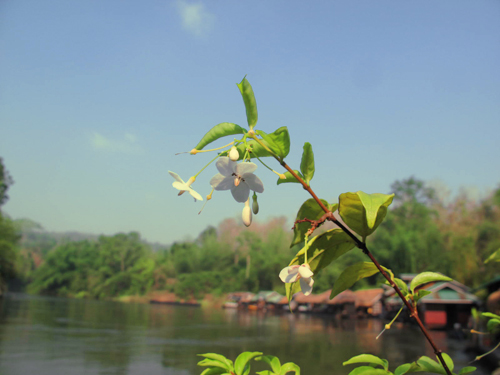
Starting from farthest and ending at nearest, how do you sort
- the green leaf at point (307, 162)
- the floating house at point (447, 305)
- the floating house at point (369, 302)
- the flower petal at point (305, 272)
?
the floating house at point (369, 302)
the floating house at point (447, 305)
the green leaf at point (307, 162)
the flower petal at point (305, 272)

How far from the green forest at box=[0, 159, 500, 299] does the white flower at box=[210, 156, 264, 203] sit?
57.6 ft

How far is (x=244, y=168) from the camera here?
508 millimetres

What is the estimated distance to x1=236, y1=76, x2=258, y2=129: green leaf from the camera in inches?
20.1

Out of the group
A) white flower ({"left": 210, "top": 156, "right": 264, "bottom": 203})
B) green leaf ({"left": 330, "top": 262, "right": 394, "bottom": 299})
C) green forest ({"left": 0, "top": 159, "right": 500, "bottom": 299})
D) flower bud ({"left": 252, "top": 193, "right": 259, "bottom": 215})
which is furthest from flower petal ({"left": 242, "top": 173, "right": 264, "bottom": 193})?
green forest ({"left": 0, "top": 159, "right": 500, "bottom": 299})

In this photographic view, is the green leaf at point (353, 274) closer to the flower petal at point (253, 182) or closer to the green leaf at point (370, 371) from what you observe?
the green leaf at point (370, 371)

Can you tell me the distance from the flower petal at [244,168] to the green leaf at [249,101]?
0.06m

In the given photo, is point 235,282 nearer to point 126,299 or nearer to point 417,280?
point 126,299

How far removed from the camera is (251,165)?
50 centimetres

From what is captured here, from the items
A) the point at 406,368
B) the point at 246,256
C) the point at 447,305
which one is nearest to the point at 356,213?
the point at 406,368

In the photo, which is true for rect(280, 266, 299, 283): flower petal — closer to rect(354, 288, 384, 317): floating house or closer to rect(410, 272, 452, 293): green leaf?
rect(410, 272, 452, 293): green leaf

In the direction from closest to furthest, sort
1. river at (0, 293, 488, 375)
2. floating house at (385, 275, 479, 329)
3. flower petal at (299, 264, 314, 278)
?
flower petal at (299, 264, 314, 278) → river at (0, 293, 488, 375) → floating house at (385, 275, 479, 329)

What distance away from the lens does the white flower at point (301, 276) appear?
47cm

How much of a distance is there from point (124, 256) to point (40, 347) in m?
47.2

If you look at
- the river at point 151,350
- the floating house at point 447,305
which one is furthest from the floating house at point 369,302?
the river at point 151,350
